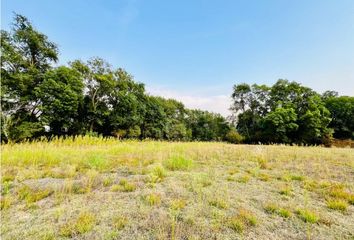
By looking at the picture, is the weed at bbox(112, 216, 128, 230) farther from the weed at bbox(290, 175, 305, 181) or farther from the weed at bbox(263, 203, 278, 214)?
the weed at bbox(290, 175, 305, 181)

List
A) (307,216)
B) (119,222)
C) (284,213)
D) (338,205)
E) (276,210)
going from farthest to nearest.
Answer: (338,205) → (276,210) → (284,213) → (307,216) → (119,222)

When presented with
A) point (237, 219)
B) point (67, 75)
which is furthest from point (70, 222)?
point (67, 75)

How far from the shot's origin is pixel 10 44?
1620cm

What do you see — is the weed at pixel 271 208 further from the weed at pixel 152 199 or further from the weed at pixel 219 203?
the weed at pixel 152 199

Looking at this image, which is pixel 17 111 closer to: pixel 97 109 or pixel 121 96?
pixel 97 109

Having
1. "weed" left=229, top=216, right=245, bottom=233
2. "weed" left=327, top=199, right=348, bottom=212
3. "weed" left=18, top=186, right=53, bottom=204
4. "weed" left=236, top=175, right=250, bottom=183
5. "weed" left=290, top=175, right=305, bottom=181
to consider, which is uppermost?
"weed" left=290, top=175, right=305, bottom=181

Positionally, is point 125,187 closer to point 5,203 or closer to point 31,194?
point 31,194

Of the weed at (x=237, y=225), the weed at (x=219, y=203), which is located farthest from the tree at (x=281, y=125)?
the weed at (x=237, y=225)

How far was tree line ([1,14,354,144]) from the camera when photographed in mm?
15984

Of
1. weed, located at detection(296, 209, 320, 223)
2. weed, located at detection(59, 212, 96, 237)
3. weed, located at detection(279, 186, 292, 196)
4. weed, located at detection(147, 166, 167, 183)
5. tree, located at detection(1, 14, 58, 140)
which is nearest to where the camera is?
weed, located at detection(59, 212, 96, 237)

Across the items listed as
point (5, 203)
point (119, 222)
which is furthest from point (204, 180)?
point (5, 203)

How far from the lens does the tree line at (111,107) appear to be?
15984 millimetres

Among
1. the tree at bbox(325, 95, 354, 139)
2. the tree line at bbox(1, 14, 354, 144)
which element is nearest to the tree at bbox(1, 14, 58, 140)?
the tree line at bbox(1, 14, 354, 144)

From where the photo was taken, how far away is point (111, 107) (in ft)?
77.5
